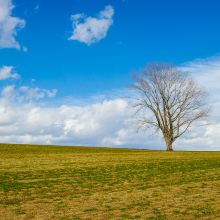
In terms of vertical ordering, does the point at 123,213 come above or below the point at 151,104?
below

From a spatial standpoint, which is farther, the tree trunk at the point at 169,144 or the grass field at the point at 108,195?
the tree trunk at the point at 169,144

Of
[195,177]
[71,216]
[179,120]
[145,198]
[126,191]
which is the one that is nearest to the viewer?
[71,216]

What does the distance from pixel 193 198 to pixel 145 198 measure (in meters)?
2.45

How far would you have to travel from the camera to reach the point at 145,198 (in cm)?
2180

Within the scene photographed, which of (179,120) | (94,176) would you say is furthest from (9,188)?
(179,120)

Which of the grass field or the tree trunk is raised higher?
the tree trunk

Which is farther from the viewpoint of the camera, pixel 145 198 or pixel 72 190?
pixel 72 190

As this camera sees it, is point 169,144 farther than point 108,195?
Yes

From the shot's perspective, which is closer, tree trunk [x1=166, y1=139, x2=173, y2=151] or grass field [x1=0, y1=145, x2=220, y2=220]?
grass field [x1=0, y1=145, x2=220, y2=220]

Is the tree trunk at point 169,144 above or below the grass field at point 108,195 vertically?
above

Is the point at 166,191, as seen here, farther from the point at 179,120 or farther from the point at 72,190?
the point at 179,120

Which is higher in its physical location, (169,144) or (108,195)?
(169,144)

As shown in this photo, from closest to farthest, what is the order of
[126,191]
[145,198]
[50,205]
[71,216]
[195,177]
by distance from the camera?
[71,216] → [50,205] → [145,198] → [126,191] → [195,177]

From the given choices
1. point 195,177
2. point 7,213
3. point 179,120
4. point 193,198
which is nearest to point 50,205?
point 7,213
